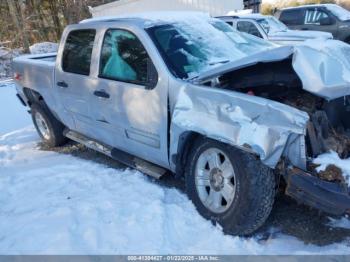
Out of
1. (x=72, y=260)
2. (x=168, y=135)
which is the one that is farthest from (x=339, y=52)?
(x=72, y=260)

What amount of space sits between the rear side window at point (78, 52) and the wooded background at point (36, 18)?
16.5 meters

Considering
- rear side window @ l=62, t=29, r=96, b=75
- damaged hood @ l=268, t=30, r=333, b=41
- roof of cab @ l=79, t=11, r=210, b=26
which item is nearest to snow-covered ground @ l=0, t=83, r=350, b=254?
rear side window @ l=62, t=29, r=96, b=75

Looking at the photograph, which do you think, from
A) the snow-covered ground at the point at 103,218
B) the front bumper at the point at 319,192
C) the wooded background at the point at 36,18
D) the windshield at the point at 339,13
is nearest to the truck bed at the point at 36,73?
the snow-covered ground at the point at 103,218

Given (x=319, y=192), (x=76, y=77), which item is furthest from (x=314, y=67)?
(x=76, y=77)

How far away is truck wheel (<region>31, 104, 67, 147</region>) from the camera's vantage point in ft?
19.9

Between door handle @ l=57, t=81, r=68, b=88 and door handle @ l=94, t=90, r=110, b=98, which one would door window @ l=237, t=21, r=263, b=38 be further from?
door handle @ l=94, t=90, r=110, b=98

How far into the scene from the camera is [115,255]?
332cm

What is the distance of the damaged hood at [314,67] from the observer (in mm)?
3195

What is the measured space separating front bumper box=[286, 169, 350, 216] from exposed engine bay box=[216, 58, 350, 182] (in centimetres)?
30

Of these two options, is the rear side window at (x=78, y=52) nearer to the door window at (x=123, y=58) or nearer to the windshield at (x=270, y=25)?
the door window at (x=123, y=58)

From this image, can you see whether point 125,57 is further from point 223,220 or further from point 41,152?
point 41,152

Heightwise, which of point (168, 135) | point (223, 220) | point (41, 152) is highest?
point (168, 135)

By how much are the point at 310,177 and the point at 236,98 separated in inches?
31.0

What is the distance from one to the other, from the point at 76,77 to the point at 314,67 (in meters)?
2.75
